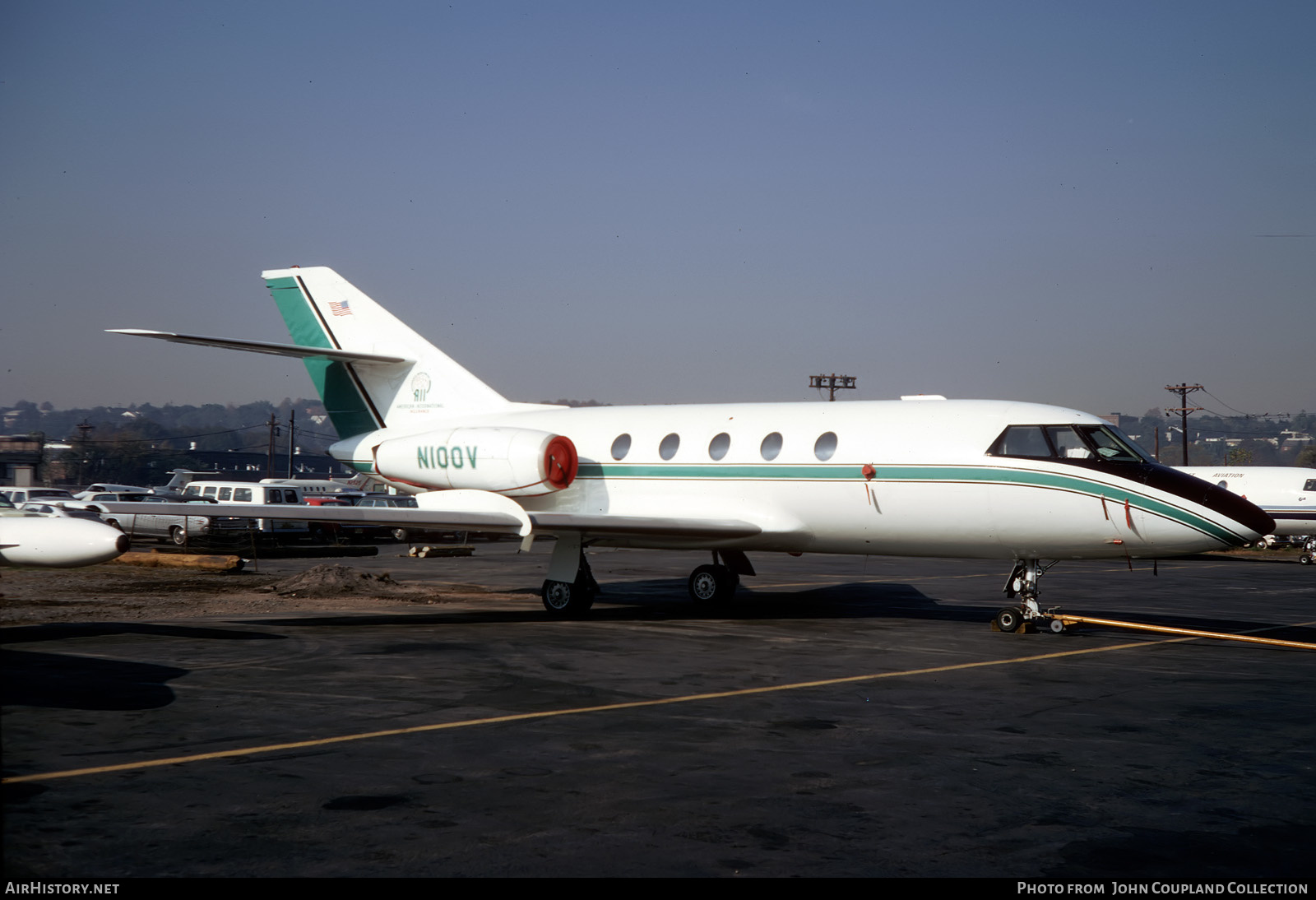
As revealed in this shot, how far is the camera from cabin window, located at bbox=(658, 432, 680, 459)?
18.2 meters

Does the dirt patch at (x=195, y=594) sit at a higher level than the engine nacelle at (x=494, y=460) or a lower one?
lower

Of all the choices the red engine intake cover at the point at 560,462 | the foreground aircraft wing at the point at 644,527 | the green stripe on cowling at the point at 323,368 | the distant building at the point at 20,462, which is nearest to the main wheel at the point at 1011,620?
the foreground aircraft wing at the point at 644,527

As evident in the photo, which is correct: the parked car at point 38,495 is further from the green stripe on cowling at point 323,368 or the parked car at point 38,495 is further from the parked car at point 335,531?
the green stripe on cowling at point 323,368

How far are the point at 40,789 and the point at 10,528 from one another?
21.3 ft

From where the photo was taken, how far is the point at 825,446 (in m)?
16.4

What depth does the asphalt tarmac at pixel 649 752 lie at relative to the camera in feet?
18.7

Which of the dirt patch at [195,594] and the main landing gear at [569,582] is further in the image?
the main landing gear at [569,582]

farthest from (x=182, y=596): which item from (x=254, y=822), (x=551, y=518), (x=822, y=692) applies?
(x=254, y=822)

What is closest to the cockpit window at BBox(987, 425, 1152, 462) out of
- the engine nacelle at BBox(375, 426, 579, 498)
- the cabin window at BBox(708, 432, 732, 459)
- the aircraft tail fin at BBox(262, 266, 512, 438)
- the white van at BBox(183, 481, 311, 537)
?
the cabin window at BBox(708, 432, 732, 459)

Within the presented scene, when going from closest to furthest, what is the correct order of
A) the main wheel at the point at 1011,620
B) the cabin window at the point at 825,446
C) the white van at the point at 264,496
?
the main wheel at the point at 1011,620, the cabin window at the point at 825,446, the white van at the point at 264,496

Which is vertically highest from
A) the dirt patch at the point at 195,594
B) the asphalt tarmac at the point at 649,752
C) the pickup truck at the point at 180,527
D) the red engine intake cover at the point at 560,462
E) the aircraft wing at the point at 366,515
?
the red engine intake cover at the point at 560,462

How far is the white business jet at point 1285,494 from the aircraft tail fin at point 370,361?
82.6 feet

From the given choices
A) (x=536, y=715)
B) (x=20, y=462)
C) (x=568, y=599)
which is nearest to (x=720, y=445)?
(x=568, y=599)

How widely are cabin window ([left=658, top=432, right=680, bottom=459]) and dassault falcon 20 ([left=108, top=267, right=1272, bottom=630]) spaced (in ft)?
0.11
